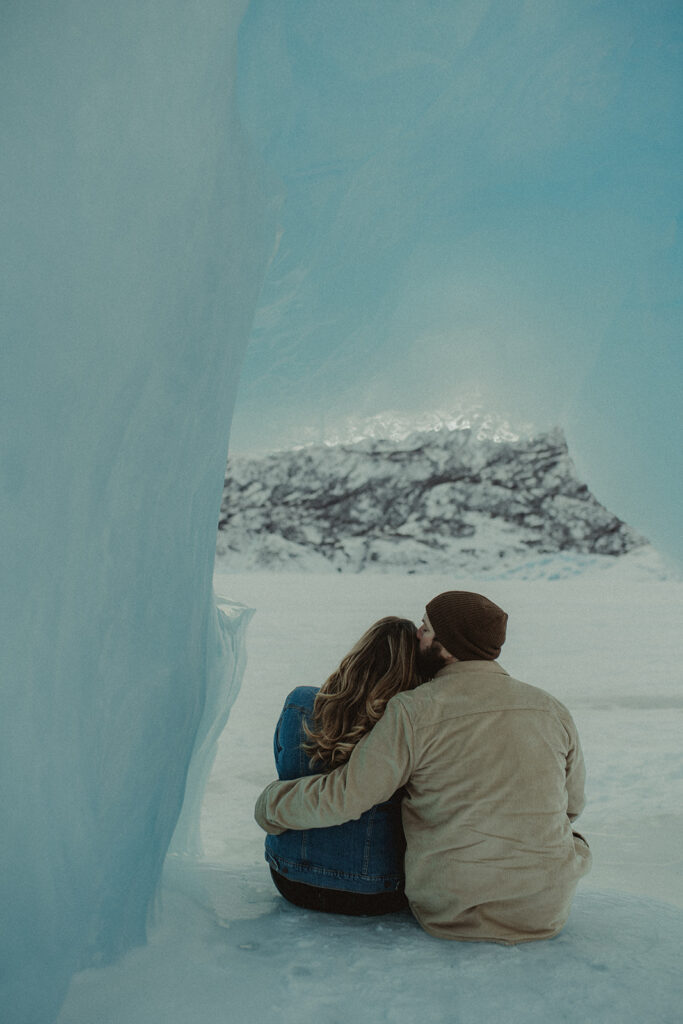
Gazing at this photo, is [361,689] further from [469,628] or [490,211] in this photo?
[490,211]

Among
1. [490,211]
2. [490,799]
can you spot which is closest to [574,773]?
[490,799]

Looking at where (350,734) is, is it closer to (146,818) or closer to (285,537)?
(146,818)

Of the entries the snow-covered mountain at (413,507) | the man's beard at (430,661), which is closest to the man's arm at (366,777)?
the man's beard at (430,661)

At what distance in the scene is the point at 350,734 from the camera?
1.18 meters

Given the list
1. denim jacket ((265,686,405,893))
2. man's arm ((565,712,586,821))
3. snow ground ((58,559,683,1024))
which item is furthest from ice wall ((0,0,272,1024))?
man's arm ((565,712,586,821))

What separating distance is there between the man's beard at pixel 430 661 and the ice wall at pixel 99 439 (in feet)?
1.49

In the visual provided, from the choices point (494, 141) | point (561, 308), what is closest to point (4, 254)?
point (494, 141)

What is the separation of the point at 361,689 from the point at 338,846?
26cm

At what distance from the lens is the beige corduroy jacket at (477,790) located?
3.62 feet

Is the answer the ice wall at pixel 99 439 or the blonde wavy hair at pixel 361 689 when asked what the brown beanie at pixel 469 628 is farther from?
the ice wall at pixel 99 439

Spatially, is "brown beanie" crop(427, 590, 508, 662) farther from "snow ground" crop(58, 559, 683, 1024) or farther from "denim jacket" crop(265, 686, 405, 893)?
"snow ground" crop(58, 559, 683, 1024)

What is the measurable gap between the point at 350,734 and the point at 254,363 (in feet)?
8.01

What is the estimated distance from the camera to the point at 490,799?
3.62 ft

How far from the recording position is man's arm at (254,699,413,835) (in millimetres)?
1107
